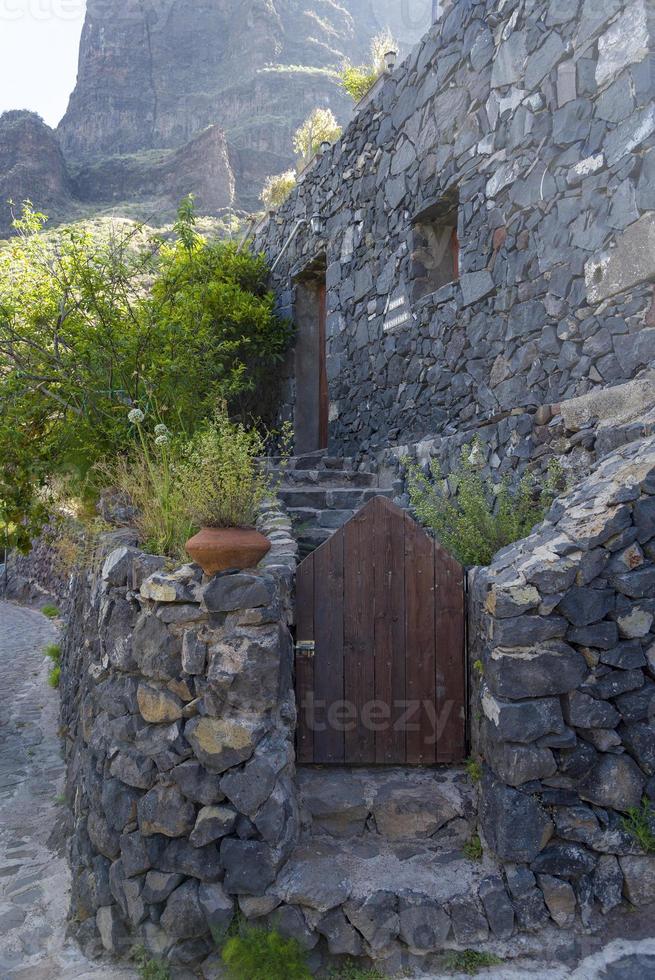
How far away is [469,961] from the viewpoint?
2.55 metres

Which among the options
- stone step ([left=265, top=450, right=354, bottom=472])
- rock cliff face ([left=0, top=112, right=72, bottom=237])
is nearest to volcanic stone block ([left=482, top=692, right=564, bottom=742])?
stone step ([left=265, top=450, right=354, bottom=472])

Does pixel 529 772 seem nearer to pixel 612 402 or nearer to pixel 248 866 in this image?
pixel 248 866

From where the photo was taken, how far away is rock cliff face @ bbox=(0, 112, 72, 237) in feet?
86.7

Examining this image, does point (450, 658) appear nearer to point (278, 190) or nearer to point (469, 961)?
point (469, 961)

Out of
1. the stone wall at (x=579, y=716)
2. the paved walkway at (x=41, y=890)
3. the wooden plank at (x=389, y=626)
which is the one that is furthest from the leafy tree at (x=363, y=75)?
the paved walkway at (x=41, y=890)

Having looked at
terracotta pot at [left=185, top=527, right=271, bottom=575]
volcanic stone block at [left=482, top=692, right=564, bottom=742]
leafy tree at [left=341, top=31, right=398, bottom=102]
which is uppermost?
leafy tree at [left=341, top=31, right=398, bottom=102]

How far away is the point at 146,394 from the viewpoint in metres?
5.50

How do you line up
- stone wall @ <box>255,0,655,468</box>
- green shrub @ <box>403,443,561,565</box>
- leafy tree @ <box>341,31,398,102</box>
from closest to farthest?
1. green shrub @ <box>403,443,561,565</box>
2. stone wall @ <box>255,0,655,468</box>
3. leafy tree @ <box>341,31,398,102</box>

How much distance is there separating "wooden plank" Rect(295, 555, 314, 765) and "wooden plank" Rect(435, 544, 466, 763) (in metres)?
0.60

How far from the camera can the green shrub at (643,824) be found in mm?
2586

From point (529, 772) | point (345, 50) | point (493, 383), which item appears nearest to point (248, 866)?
point (529, 772)

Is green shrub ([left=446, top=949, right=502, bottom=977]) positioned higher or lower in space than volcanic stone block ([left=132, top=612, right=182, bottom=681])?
lower

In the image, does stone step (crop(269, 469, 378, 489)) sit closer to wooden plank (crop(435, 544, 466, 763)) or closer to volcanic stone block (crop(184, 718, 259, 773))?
wooden plank (crop(435, 544, 466, 763))

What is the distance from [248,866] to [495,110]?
4820 mm
